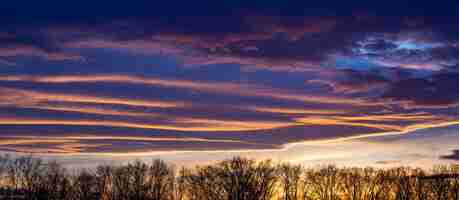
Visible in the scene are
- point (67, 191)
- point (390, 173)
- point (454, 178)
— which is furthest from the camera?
point (67, 191)

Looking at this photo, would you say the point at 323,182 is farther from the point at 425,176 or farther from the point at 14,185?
the point at 14,185

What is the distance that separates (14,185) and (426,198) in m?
84.7

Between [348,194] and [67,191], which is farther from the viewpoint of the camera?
[67,191]

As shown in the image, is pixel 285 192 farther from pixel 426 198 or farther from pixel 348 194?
pixel 426 198

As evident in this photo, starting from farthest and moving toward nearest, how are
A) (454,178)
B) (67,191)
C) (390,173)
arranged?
(67,191), (390,173), (454,178)

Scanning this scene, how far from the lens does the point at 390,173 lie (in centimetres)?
12862

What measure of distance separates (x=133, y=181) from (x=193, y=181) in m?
15.5

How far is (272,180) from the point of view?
131375 mm

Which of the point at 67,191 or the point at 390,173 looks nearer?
the point at 390,173

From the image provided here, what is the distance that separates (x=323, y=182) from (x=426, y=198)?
21.1m

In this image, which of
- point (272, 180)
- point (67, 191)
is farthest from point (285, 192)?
point (67, 191)

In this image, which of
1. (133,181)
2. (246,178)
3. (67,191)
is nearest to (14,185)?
(67,191)

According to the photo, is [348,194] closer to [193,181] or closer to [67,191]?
[193,181]

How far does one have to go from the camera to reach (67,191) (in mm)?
139125
